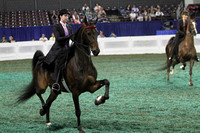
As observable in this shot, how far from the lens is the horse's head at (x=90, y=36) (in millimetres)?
5391

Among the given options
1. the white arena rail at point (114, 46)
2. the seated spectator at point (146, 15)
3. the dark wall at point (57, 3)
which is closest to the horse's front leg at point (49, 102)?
the white arena rail at point (114, 46)

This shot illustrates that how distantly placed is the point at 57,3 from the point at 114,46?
357 inches

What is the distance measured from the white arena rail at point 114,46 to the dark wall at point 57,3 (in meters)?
7.31

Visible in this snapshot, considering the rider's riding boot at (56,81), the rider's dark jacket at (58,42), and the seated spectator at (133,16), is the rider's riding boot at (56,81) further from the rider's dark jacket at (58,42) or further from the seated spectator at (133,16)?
the seated spectator at (133,16)

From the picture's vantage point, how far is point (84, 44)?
228 inches

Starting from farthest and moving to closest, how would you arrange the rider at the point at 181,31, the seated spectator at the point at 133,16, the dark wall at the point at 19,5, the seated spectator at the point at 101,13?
1. the dark wall at the point at 19,5
2. the seated spectator at the point at 133,16
3. the seated spectator at the point at 101,13
4. the rider at the point at 181,31

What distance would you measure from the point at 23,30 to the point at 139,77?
15.6m

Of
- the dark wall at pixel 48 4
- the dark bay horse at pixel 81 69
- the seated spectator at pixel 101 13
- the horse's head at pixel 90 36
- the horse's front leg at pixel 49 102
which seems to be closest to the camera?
the horse's head at pixel 90 36

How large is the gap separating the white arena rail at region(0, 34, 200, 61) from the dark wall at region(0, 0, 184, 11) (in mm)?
7313

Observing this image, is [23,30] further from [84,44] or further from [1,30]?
[84,44]

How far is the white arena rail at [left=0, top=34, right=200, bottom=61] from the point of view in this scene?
72.1ft

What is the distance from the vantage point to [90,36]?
18.0ft

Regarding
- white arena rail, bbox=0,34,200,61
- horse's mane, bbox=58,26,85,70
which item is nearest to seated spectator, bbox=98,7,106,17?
white arena rail, bbox=0,34,200,61

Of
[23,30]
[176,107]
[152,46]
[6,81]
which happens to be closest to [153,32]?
[152,46]
